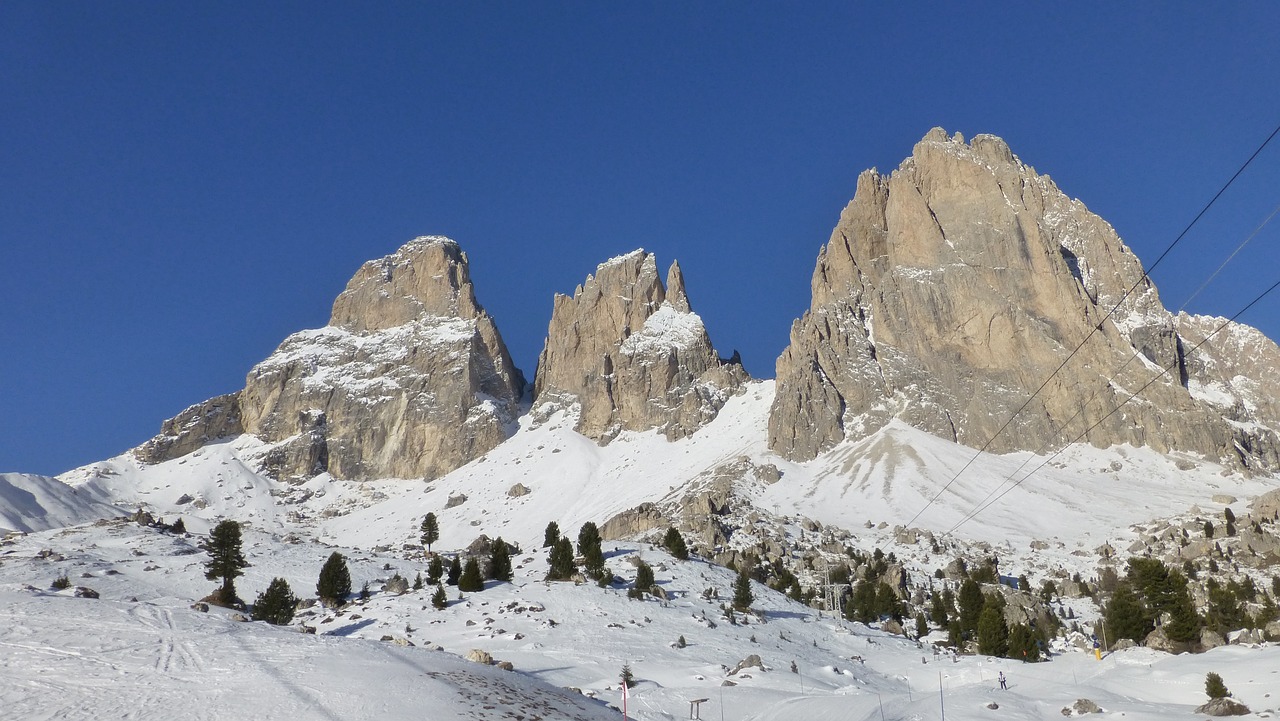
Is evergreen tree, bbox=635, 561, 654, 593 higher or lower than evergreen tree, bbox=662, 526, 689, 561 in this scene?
lower

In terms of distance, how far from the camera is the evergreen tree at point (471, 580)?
174 ft

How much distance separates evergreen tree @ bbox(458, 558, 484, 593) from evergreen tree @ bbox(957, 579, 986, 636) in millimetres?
32042

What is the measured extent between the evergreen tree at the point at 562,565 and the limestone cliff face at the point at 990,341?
10641cm

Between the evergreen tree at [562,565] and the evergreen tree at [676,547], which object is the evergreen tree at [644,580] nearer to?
the evergreen tree at [562,565]

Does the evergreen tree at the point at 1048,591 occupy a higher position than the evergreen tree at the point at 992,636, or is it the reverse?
the evergreen tree at the point at 1048,591

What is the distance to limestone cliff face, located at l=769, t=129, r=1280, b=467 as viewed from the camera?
159 metres

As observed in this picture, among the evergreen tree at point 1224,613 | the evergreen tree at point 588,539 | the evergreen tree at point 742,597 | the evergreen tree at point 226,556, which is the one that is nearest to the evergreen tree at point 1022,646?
the evergreen tree at point 1224,613

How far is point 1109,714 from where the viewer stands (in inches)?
1107

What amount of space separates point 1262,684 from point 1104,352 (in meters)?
154

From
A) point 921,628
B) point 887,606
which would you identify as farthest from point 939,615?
point 921,628

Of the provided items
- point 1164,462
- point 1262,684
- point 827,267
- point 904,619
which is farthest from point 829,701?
point 827,267

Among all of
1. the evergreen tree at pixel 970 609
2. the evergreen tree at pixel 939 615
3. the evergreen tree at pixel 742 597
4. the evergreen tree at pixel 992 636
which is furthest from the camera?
the evergreen tree at pixel 939 615

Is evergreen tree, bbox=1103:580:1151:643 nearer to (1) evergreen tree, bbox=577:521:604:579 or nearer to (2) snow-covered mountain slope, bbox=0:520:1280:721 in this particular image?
(2) snow-covered mountain slope, bbox=0:520:1280:721

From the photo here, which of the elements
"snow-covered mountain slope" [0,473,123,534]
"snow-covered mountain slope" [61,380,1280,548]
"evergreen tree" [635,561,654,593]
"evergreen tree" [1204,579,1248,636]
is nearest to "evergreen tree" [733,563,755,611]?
"evergreen tree" [635,561,654,593]
